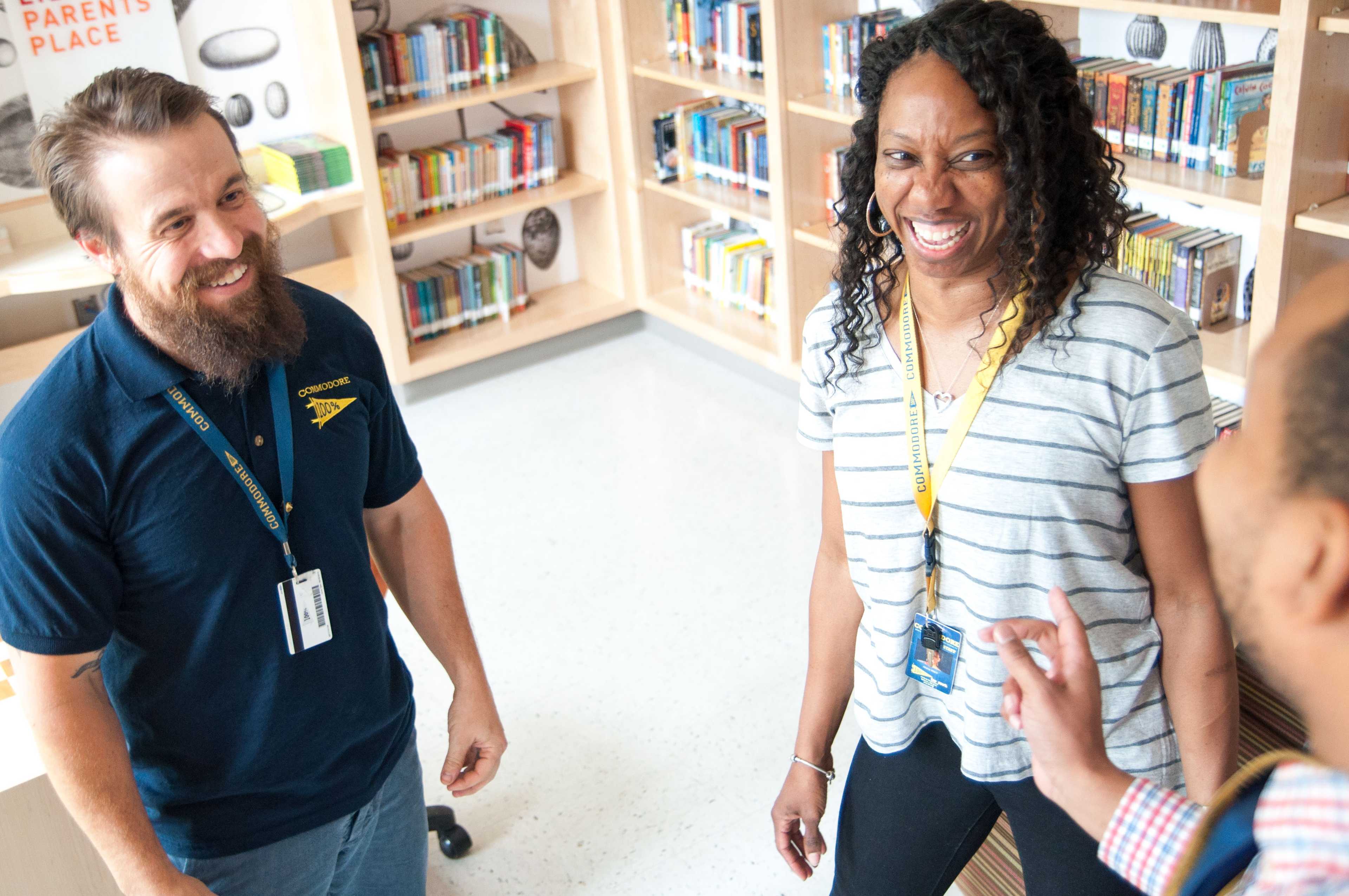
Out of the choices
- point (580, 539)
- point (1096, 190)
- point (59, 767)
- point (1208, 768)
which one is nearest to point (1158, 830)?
point (1208, 768)

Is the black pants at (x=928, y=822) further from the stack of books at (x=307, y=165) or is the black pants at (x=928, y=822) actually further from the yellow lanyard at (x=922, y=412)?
the stack of books at (x=307, y=165)

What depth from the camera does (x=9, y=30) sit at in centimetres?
391

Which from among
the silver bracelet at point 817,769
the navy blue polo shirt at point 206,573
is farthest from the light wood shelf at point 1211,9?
the navy blue polo shirt at point 206,573

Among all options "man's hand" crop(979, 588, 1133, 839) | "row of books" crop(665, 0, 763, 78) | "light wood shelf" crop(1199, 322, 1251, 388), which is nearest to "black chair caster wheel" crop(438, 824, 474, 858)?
"man's hand" crop(979, 588, 1133, 839)

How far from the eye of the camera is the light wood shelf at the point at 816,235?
420 cm

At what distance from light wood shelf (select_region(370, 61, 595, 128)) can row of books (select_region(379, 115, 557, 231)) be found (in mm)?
142

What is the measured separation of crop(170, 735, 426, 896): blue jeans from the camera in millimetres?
1509

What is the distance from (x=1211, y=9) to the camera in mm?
2736

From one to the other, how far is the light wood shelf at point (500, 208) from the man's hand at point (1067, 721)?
12.8 feet

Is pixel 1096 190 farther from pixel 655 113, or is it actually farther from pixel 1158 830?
pixel 655 113

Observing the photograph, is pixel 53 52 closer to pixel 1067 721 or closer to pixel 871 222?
pixel 871 222

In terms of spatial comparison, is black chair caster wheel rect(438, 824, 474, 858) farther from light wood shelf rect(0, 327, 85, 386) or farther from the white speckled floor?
light wood shelf rect(0, 327, 85, 386)

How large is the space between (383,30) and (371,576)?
138 inches

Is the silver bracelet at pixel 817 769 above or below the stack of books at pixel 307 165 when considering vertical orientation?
below
